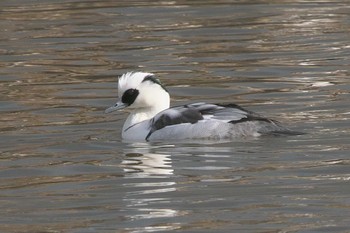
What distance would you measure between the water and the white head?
427 mm

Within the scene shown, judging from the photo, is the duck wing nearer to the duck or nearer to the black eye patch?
the duck

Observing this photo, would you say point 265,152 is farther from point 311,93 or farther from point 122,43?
point 122,43

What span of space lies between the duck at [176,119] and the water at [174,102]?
0.52 ft

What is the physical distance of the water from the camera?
1158 cm

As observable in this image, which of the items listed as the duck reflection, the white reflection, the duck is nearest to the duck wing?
the duck

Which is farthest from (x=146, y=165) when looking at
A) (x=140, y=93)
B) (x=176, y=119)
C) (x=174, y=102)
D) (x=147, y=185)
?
(x=174, y=102)

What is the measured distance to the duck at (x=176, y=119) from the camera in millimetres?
14672

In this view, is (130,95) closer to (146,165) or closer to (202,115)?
(202,115)

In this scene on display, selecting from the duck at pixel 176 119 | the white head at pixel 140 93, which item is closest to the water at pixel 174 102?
the duck at pixel 176 119

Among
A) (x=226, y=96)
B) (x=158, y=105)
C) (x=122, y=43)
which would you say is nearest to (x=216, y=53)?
(x=122, y=43)

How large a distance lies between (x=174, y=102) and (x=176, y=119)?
277cm

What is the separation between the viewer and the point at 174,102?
17703mm

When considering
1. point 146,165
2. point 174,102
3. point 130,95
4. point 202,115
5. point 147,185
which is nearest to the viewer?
point 147,185

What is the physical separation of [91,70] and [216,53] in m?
1.88
